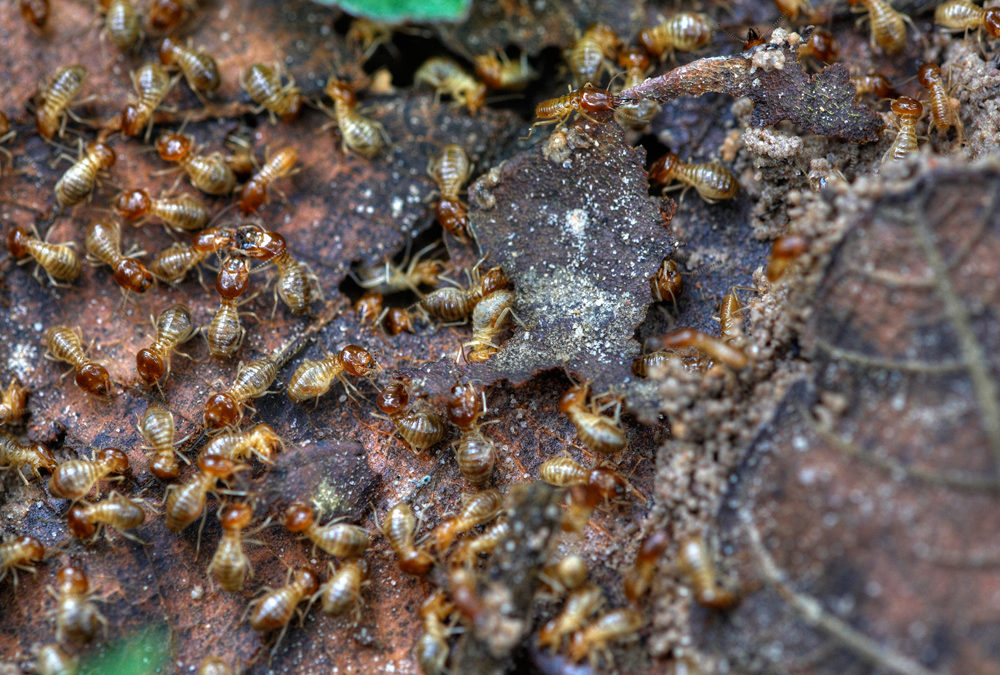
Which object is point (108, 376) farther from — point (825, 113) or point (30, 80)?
point (825, 113)

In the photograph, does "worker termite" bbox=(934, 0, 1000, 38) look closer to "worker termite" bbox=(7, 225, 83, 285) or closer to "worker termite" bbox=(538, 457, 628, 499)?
"worker termite" bbox=(538, 457, 628, 499)

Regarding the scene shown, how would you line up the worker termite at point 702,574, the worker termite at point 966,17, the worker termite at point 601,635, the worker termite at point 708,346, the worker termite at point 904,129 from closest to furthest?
the worker termite at point 702,574
the worker termite at point 601,635
the worker termite at point 708,346
the worker termite at point 904,129
the worker termite at point 966,17

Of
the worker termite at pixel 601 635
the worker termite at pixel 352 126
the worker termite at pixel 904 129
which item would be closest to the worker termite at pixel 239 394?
the worker termite at pixel 352 126

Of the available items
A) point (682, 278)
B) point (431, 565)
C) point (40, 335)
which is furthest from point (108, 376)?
point (682, 278)

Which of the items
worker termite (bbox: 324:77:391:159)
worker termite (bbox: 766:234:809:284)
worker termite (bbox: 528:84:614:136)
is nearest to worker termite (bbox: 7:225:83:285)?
worker termite (bbox: 324:77:391:159)

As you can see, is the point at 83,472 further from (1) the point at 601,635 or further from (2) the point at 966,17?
(2) the point at 966,17

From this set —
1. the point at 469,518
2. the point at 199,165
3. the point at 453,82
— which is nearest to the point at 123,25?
the point at 199,165

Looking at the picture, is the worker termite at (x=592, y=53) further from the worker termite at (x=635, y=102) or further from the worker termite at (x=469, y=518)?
the worker termite at (x=469, y=518)
